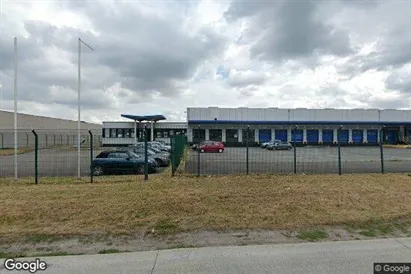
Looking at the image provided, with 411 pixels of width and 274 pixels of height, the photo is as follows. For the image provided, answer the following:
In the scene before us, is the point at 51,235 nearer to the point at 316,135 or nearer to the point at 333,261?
the point at 333,261

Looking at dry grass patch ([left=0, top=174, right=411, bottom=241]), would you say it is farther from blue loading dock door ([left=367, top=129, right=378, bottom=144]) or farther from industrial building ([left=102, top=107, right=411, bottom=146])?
blue loading dock door ([left=367, top=129, right=378, bottom=144])


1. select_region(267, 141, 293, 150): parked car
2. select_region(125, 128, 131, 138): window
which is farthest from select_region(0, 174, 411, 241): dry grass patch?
select_region(125, 128, 131, 138): window

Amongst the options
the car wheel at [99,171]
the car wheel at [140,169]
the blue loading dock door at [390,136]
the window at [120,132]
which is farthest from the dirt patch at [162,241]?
the blue loading dock door at [390,136]

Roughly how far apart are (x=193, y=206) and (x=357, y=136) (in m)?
52.4

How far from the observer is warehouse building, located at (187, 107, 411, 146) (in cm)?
4816

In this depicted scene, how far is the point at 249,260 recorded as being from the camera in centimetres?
419

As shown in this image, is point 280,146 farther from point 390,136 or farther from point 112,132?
point 390,136

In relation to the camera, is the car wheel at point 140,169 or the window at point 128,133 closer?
the car wheel at point 140,169

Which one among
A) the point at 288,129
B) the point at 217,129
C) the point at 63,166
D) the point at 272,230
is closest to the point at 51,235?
the point at 272,230

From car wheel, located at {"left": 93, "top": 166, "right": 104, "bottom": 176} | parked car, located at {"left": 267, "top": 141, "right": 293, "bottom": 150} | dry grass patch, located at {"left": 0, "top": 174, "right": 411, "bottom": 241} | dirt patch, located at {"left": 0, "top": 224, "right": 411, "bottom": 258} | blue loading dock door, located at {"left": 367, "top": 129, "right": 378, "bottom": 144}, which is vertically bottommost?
dirt patch, located at {"left": 0, "top": 224, "right": 411, "bottom": 258}

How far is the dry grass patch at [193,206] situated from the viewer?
5.69m

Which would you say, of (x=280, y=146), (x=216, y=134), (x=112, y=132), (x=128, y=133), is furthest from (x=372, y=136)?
(x=112, y=132)

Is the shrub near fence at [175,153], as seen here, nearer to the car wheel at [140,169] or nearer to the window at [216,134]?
the car wheel at [140,169]

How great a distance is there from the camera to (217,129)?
48.6 metres
